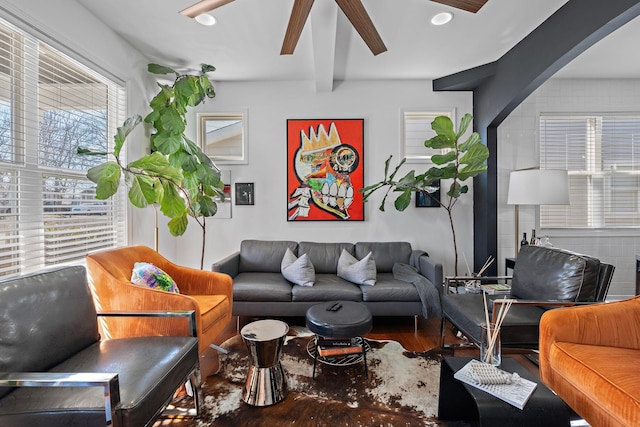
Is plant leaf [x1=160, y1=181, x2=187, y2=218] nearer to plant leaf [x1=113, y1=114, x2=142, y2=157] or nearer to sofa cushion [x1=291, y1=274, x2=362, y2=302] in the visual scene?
plant leaf [x1=113, y1=114, x2=142, y2=157]

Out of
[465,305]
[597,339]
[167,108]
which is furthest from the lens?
[167,108]

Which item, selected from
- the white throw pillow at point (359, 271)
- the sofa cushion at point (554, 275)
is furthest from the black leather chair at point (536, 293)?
the white throw pillow at point (359, 271)

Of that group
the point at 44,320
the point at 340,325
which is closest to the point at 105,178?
the point at 44,320

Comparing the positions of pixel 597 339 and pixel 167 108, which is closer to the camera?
pixel 597 339

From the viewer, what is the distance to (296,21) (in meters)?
1.99

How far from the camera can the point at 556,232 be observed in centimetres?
367

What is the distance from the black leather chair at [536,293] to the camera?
1970 millimetres

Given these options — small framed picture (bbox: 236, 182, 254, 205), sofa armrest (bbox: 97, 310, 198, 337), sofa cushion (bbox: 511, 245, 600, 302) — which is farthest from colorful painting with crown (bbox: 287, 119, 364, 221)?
sofa armrest (bbox: 97, 310, 198, 337)

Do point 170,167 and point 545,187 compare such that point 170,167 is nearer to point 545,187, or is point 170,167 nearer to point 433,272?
point 433,272

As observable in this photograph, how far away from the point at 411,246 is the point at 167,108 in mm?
3105

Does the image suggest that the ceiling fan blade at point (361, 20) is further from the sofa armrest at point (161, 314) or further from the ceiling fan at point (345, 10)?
the sofa armrest at point (161, 314)

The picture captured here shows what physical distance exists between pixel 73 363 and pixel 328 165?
2.99 meters

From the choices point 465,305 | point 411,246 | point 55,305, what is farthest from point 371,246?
point 55,305

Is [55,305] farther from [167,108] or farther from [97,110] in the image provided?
[167,108]
